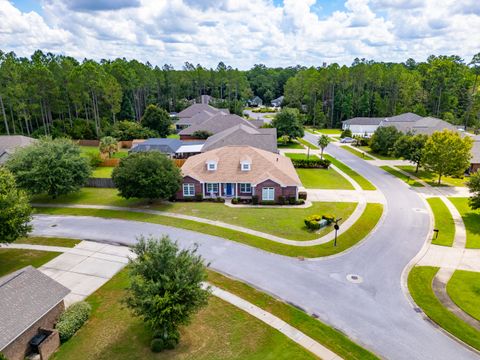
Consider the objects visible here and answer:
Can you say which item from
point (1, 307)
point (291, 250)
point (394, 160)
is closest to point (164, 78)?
point (394, 160)

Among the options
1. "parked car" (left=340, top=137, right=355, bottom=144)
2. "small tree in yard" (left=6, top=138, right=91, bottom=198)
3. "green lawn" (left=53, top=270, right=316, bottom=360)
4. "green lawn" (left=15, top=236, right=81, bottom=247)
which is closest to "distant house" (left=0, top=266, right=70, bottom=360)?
"green lawn" (left=53, top=270, right=316, bottom=360)

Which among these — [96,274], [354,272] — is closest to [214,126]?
[96,274]

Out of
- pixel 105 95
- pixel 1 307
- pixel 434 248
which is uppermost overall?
pixel 105 95

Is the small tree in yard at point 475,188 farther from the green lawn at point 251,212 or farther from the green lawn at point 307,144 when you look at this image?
the green lawn at point 307,144

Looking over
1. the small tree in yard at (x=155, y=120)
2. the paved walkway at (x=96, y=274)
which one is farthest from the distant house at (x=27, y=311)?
the small tree in yard at (x=155, y=120)

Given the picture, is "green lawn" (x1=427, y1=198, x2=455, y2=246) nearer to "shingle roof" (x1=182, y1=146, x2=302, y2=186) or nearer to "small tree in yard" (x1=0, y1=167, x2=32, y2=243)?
"shingle roof" (x1=182, y1=146, x2=302, y2=186)

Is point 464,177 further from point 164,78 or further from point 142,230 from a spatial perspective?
point 164,78

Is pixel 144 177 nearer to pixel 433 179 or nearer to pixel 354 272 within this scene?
pixel 354 272
